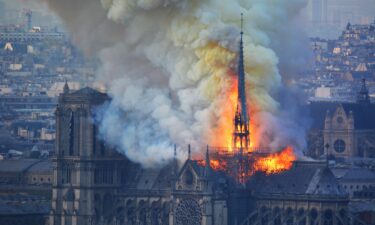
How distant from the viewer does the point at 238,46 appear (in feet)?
488

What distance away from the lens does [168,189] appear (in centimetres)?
15050

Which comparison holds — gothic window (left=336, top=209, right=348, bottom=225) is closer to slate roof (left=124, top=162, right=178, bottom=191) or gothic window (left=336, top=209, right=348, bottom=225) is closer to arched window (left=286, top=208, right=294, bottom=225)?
arched window (left=286, top=208, right=294, bottom=225)

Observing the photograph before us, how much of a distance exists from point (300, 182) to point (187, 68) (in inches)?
350

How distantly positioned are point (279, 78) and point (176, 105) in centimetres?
550

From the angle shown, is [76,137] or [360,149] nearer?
[76,137]

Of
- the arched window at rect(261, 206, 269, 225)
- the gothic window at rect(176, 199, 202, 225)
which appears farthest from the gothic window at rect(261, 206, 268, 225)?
the gothic window at rect(176, 199, 202, 225)

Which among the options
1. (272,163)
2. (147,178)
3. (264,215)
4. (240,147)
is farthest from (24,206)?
(264,215)

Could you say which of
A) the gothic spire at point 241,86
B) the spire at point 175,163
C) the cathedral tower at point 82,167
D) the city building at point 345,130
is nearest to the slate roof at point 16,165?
the city building at point 345,130

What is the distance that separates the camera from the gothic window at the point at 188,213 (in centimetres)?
14712

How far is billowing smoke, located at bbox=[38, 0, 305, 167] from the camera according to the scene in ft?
488

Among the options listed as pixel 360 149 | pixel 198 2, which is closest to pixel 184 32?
pixel 198 2

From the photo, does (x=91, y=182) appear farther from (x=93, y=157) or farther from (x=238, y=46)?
(x=238, y=46)

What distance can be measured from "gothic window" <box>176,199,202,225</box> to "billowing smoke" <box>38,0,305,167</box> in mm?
3180

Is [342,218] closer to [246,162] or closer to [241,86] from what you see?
[246,162]
